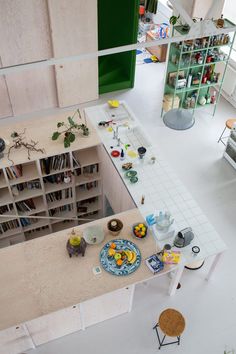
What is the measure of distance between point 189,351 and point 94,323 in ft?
3.91

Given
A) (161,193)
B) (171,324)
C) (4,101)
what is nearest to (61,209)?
(161,193)

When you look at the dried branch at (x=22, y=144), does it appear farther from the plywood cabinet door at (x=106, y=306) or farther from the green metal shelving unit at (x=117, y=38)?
the green metal shelving unit at (x=117, y=38)

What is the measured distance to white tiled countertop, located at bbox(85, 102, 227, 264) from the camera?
4195mm

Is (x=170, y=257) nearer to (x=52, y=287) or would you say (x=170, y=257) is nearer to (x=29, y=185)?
(x=52, y=287)

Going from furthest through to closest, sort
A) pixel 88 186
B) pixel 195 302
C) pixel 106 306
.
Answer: pixel 88 186
pixel 195 302
pixel 106 306

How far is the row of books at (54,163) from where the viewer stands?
508cm

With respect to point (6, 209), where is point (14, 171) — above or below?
above

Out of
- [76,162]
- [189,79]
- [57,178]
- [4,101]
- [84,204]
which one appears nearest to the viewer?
[76,162]

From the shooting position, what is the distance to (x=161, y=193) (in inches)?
183

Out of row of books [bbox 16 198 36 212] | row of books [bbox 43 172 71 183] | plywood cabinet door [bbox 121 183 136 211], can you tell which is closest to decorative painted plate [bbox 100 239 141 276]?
plywood cabinet door [bbox 121 183 136 211]

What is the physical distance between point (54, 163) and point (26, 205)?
32.1 inches

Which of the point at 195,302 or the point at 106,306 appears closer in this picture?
the point at 106,306

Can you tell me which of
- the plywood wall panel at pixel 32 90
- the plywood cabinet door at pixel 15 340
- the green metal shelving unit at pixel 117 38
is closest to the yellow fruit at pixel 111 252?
the plywood cabinet door at pixel 15 340

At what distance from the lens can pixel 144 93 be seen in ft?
27.3
